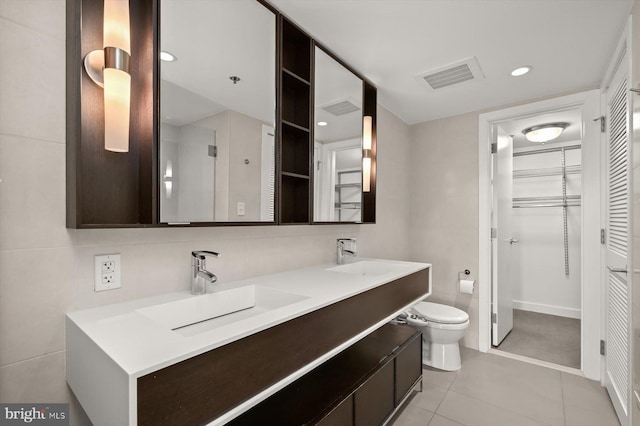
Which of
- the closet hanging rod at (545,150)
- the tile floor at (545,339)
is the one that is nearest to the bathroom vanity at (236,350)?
the tile floor at (545,339)

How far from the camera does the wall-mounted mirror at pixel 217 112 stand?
1.20 meters

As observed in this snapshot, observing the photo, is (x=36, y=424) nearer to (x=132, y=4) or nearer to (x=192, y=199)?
(x=192, y=199)

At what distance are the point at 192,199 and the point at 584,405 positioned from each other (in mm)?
2763

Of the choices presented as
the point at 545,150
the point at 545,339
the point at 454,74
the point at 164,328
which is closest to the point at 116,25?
the point at 164,328

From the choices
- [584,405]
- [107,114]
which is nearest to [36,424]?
[107,114]

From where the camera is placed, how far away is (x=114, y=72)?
102 cm

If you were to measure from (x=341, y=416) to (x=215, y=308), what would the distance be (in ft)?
2.39

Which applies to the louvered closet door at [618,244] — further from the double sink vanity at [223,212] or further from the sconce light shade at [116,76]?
the sconce light shade at [116,76]

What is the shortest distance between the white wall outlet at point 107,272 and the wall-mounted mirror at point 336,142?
41.1 inches

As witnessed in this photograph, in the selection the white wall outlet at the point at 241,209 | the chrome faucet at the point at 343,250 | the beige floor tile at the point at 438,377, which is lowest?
the beige floor tile at the point at 438,377

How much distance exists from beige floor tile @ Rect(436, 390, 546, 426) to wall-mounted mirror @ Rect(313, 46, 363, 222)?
136 centimetres

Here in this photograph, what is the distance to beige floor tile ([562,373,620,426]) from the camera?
191 centimetres

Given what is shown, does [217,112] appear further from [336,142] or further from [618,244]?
[618,244]

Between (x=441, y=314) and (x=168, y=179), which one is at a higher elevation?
(x=168, y=179)
